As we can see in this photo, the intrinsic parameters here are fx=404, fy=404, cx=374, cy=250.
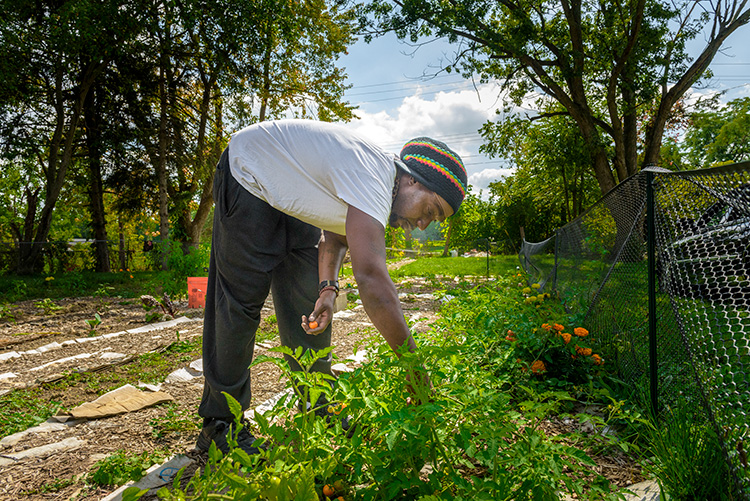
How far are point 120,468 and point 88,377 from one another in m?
1.58

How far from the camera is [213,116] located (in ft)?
44.7

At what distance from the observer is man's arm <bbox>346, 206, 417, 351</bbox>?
48.1 inches

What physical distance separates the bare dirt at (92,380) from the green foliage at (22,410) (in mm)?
72

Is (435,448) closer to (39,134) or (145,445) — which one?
(145,445)

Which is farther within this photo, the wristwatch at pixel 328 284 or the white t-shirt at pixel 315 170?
the wristwatch at pixel 328 284

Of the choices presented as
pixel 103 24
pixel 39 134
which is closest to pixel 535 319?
pixel 103 24

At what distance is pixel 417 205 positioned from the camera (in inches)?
62.3

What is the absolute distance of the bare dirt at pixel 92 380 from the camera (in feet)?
5.44

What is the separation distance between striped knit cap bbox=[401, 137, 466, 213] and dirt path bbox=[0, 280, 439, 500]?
2.66 feet

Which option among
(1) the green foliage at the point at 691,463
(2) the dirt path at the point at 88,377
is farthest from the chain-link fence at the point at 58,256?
(1) the green foliage at the point at 691,463

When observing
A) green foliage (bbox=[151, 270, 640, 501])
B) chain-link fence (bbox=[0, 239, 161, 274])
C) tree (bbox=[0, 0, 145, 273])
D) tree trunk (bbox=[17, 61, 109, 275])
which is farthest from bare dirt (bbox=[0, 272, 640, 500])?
tree trunk (bbox=[17, 61, 109, 275])

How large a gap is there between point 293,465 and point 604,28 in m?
12.4

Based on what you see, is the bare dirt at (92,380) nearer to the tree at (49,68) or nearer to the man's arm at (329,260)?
the man's arm at (329,260)

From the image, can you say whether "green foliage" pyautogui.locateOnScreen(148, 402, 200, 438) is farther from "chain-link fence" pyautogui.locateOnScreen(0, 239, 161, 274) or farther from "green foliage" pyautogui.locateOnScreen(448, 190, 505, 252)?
"green foliage" pyautogui.locateOnScreen(448, 190, 505, 252)
